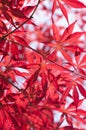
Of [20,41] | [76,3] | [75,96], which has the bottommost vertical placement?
[75,96]

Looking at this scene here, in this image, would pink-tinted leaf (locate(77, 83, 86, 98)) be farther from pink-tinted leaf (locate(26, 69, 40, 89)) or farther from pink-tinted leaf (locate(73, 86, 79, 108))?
pink-tinted leaf (locate(26, 69, 40, 89))

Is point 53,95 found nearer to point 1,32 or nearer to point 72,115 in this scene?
point 72,115

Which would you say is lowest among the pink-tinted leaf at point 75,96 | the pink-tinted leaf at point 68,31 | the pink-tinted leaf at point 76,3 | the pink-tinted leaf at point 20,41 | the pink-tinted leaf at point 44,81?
the pink-tinted leaf at point 75,96

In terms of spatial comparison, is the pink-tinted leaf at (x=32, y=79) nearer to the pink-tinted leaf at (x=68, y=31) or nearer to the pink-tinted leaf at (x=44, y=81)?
the pink-tinted leaf at (x=44, y=81)

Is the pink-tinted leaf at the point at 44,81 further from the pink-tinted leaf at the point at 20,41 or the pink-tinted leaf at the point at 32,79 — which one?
the pink-tinted leaf at the point at 20,41

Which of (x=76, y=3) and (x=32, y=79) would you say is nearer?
(x=76, y=3)

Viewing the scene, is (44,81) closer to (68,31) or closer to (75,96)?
(75,96)

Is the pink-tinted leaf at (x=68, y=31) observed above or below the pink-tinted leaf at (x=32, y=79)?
above

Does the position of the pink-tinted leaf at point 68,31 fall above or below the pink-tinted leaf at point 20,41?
above

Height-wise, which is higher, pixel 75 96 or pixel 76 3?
pixel 76 3

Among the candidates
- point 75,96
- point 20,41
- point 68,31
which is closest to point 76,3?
point 68,31

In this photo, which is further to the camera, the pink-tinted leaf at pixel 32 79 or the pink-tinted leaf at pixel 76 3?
the pink-tinted leaf at pixel 32 79

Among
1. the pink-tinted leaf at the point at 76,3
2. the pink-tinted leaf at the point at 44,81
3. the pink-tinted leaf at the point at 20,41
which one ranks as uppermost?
the pink-tinted leaf at the point at 76,3
